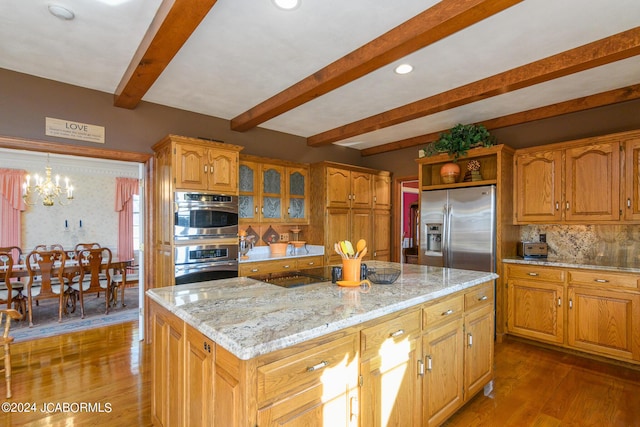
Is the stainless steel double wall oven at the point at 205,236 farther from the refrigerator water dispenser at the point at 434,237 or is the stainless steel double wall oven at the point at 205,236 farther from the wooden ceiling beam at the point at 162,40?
the refrigerator water dispenser at the point at 434,237

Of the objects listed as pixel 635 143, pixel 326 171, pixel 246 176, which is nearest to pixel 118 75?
pixel 246 176

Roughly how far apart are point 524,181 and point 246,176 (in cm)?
331

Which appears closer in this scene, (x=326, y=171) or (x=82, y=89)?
(x=82, y=89)

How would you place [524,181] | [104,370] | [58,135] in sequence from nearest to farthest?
1. [104,370]
2. [58,135]
3. [524,181]

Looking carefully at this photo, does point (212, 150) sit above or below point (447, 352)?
above

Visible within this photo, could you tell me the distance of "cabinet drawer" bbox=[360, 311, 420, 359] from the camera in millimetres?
1530

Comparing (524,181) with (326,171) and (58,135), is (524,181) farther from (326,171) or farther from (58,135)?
(58,135)

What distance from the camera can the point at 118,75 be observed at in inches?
115

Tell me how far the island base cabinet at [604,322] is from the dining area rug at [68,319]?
5.18 m

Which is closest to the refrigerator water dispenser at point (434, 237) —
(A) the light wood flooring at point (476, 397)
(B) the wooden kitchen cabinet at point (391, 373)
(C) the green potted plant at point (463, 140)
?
(C) the green potted plant at point (463, 140)

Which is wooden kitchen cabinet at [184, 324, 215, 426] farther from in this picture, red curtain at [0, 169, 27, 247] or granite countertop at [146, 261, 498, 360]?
red curtain at [0, 169, 27, 247]

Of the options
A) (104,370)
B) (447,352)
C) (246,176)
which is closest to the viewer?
(447,352)

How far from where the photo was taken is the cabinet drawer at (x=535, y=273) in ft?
10.9

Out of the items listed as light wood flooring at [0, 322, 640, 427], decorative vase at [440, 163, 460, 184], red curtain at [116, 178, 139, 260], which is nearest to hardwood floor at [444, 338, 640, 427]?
light wood flooring at [0, 322, 640, 427]
